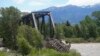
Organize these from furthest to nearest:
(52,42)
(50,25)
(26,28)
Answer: (50,25)
(52,42)
(26,28)

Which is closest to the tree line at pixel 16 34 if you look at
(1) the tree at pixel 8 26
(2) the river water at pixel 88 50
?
(1) the tree at pixel 8 26

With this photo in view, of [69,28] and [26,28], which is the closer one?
[26,28]

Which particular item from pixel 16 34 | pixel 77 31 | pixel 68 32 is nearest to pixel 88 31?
pixel 77 31

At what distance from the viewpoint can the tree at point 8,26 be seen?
122ft

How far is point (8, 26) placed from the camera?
1474 inches

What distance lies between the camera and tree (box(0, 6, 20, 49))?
37.0 meters

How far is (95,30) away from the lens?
257 ft

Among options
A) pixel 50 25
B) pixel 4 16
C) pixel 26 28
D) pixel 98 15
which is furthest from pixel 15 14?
pixel 98 15

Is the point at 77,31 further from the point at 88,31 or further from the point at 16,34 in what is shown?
the point at 16,34

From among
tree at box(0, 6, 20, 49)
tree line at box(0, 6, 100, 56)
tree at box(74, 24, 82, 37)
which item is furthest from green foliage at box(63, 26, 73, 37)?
tree at box(0, 6, 20, 49)

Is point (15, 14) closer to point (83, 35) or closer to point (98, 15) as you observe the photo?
point (83, 35)

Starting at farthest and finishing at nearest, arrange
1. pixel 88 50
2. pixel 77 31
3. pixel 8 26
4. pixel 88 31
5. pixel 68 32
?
1. pixel 77 31
2. pixel 68 32
3. pixel 88 31
4. pixel 88 50
5. pixel 8 26

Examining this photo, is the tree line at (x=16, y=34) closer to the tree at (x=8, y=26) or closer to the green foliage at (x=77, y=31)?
the tree at (x=8, y=26)

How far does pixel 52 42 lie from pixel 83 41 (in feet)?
126
